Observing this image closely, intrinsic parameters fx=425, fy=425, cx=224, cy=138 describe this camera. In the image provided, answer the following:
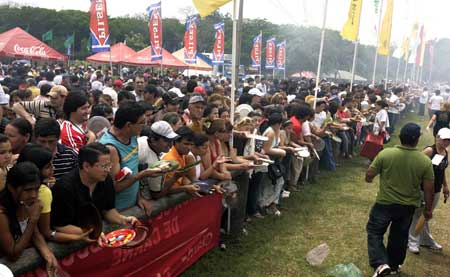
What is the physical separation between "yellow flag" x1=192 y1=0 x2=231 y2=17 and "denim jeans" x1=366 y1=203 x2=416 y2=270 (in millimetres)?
3048

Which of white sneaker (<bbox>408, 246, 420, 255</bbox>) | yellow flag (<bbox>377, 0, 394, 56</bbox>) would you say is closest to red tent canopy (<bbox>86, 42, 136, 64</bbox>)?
yellow flag (<bbox>377, 0, 394, 56</bbox>)

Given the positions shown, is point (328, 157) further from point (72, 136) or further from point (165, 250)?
point (72, 136)

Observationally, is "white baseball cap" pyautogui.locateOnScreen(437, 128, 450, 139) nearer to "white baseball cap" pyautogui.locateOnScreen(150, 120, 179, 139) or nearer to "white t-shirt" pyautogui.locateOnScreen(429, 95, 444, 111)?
"white baseball cap" pyautogui.locateOnScreen(150, 120, 179, 139)

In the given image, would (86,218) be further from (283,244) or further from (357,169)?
(357,169)

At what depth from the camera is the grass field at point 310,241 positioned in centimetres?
501

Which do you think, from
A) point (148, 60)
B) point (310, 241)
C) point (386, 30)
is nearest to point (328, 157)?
point (310, 241)

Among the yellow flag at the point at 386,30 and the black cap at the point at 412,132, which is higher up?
the yellow flag at the point at 386,30

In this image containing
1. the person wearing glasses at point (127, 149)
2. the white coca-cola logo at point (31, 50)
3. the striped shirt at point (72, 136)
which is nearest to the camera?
the person wearing glasses at point (127, 149)

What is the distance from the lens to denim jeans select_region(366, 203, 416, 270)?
4.76 meters

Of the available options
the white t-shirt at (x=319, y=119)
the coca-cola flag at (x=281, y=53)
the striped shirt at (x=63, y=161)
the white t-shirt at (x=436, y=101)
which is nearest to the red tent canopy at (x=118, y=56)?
the coca-cola flag at (x=281, y=53)

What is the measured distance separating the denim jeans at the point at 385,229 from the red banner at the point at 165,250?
1.82 meters

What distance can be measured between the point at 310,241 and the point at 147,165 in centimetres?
297

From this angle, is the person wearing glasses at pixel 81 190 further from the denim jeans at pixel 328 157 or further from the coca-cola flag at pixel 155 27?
the coca-cola flag at pixel 155 27

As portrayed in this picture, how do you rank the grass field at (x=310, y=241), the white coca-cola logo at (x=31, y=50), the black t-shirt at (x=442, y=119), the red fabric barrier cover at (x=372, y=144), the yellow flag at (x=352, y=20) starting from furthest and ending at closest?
the white coca-cola logo at (x=31, y=50) < the yellow flag at (x=352, y=20) < the black t-shirt at (x=442, y=119) < the red fabric barrier cover at (x=372, y=144) < the grass field at (x=310, y=241)
